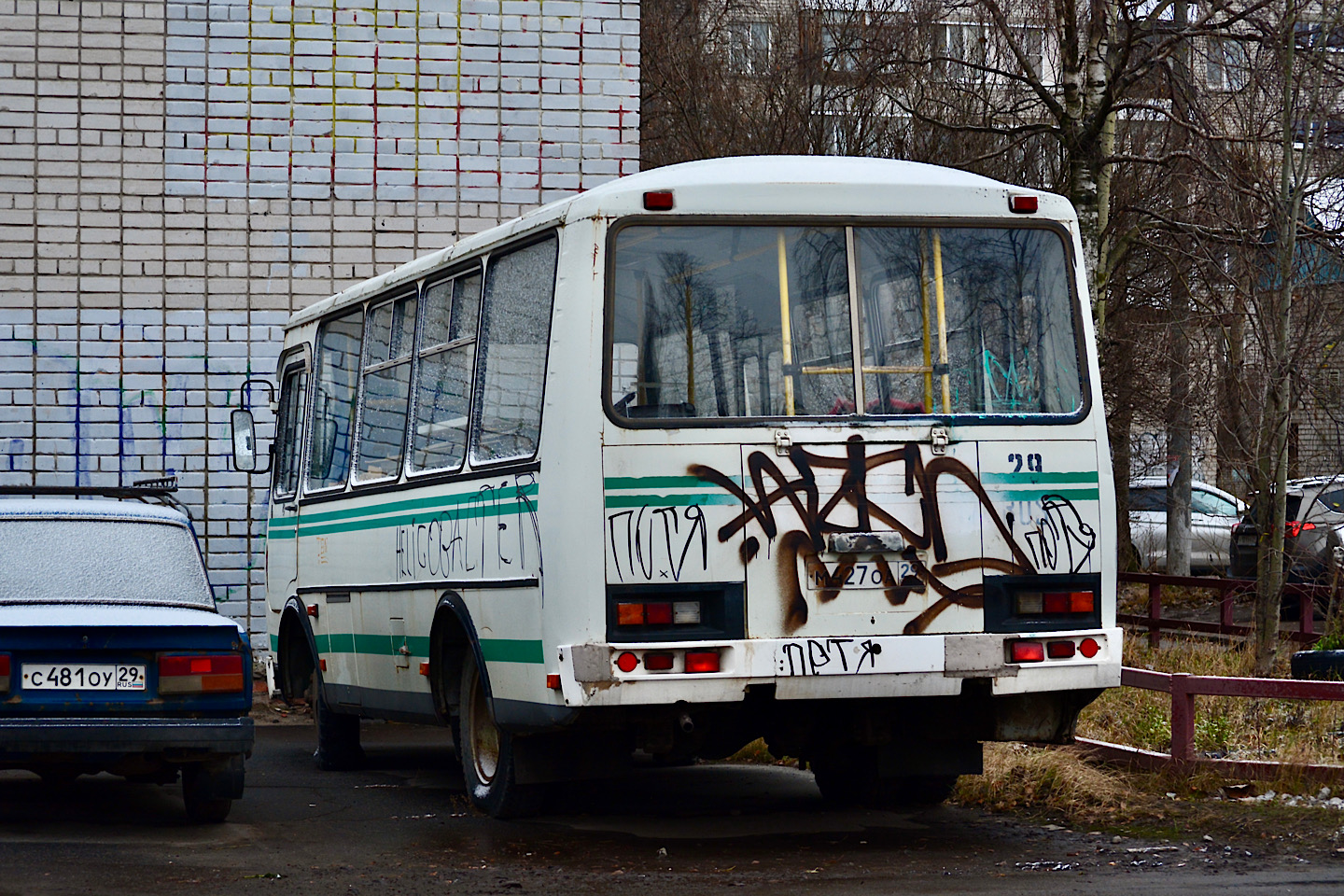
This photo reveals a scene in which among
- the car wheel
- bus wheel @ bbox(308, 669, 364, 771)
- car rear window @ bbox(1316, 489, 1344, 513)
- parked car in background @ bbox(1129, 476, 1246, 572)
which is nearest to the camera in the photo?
the car wheel

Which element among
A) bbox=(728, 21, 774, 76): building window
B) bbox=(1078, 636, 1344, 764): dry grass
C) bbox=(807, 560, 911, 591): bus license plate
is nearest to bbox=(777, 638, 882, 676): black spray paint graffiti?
bbox=(807, 560, 911, 591): bus license plate

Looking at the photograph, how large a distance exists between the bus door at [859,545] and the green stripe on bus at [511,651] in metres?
0.94

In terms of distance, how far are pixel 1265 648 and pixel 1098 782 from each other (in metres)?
5.35

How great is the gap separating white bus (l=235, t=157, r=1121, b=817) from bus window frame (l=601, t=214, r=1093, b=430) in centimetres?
1

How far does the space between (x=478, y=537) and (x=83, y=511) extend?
6.70 feet

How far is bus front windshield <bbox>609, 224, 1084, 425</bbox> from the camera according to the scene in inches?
330

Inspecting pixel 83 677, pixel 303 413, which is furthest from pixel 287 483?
pixel 83 677

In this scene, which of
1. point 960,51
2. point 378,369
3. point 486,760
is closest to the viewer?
point 486,760

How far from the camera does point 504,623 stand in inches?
348

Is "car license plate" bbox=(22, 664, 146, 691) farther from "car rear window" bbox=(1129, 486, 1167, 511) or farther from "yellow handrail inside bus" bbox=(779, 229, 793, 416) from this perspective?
"car rear window" bbox=(1129, 486, 1167, 511)

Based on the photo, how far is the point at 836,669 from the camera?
322 inches

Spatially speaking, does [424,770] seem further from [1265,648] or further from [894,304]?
[1265,648]

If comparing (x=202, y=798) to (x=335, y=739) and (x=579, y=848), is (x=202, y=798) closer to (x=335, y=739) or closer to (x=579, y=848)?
(x=579, y=848)

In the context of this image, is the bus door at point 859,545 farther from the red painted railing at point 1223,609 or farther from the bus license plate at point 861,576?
the red painted railing at point 1223,609
